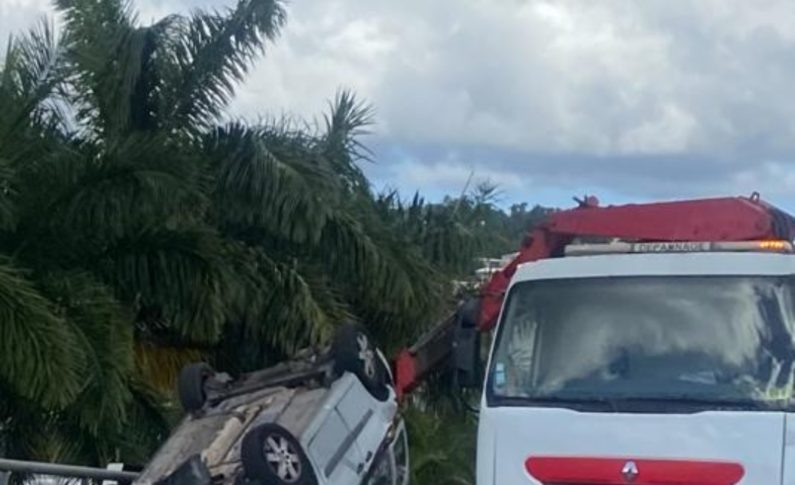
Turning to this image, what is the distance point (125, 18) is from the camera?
15734 mm

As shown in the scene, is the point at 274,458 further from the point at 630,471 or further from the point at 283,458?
the point at 630,471

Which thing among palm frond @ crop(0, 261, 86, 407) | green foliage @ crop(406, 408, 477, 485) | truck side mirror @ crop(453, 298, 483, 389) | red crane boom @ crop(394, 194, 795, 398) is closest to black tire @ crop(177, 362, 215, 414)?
palm frond @ crop(0, 261, 86, 407)

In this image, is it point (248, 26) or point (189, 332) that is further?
point (248, 26)

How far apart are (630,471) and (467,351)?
5.66ft

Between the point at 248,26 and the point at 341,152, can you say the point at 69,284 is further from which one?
the point at 341,152

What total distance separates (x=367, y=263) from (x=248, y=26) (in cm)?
259

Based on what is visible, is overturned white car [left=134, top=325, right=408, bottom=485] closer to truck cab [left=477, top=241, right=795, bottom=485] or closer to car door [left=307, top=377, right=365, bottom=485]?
car door [left=307, top=377, right=365, bottom=485]

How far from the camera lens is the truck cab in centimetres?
930

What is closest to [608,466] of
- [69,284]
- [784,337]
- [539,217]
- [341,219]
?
[784,337]

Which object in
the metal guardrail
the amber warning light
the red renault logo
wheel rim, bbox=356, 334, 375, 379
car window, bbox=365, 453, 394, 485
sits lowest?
the metal guardrail

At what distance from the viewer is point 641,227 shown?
38.2ft

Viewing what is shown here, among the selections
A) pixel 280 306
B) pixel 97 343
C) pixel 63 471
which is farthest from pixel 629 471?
pixel 280 306

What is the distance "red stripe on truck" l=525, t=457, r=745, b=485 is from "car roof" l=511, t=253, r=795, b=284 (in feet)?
4.12

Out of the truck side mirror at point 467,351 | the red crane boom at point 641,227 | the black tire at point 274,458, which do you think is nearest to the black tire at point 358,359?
the red crane boom at point 641,227
